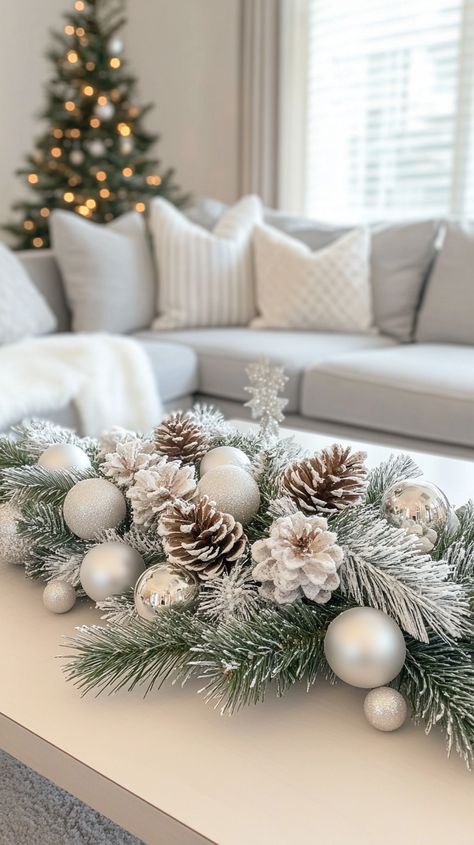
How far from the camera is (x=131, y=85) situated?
4.17m

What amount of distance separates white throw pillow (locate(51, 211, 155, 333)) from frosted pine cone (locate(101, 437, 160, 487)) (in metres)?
2.00

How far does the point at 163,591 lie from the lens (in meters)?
0.73

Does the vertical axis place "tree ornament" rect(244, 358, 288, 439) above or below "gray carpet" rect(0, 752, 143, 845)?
above

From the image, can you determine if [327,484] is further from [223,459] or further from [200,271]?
[200,271]

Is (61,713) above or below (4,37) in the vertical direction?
below

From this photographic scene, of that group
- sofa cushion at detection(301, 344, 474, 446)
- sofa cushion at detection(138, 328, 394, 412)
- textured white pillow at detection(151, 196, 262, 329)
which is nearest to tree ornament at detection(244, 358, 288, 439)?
sofa cushion at detection(301, 344, 474, 446)

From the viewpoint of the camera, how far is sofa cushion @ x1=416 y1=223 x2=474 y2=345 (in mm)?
2568

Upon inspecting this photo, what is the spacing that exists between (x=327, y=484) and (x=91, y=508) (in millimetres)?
263

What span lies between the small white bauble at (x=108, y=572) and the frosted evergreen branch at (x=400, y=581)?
0.73ft

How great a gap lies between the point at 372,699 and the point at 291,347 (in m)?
1.96

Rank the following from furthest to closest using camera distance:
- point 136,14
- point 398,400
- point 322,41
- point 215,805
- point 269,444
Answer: point 136,14
point 322,41
point 398,400
point 269,444
point 215,805

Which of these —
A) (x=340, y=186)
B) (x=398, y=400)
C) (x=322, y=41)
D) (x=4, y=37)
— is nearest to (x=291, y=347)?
(x=398, y=400)

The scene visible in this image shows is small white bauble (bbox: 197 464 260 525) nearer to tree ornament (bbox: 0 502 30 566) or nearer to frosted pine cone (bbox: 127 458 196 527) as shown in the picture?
Result: frosted pine cone (bbox: 127 458 196 527)

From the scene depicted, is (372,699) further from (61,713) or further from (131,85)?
(131,85)
